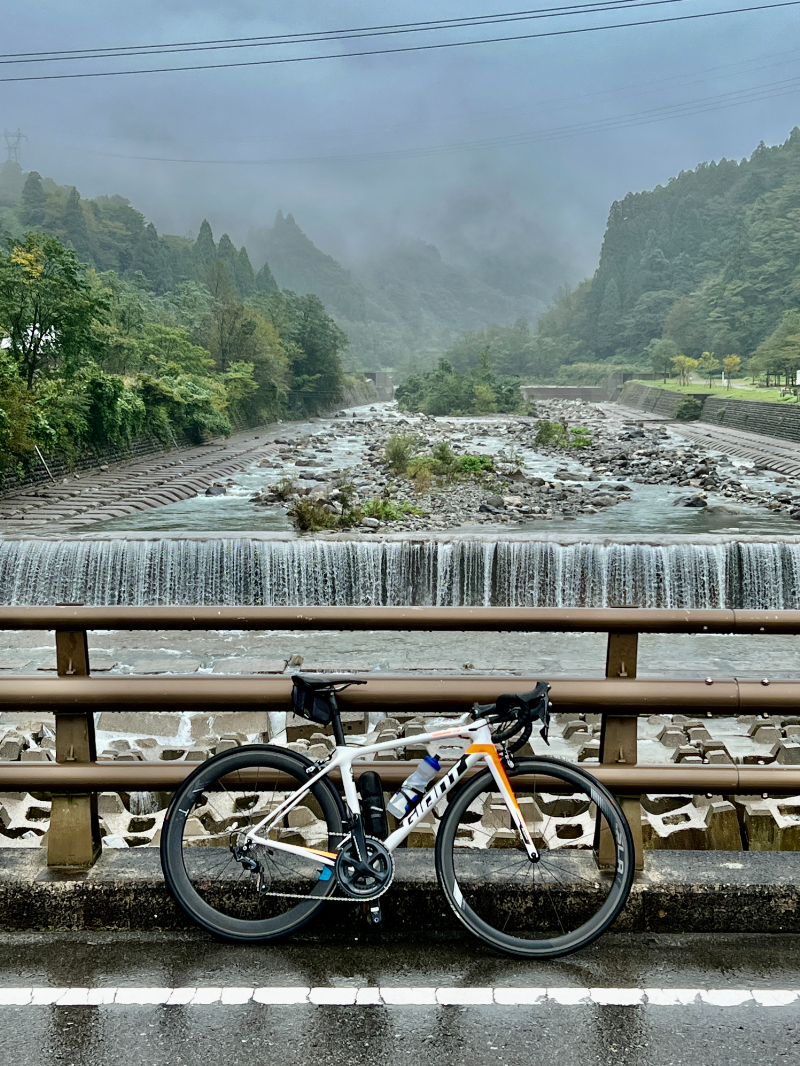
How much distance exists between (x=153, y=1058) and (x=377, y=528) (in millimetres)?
19438

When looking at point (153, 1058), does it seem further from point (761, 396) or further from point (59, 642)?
point (761, 396)

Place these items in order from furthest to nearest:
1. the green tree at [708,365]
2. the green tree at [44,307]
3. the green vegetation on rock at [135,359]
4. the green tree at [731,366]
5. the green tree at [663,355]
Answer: the green tree at [663,355], the green tree at [708,365], the green tree at [731,366], the green tree at [44,307], the green vegetation on rock at [135,359]

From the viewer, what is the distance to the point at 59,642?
3.04 m

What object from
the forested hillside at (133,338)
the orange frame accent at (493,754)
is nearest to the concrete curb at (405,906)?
the orange frame accent at (493,754)

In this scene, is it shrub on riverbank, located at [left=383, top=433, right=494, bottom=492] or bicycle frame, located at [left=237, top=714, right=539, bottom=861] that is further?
shrub on riverbank, located at [left=383, top=433, right=494, bottom=492]

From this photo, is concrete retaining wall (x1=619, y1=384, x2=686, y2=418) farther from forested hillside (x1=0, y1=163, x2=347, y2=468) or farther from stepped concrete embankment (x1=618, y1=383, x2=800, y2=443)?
forested hillside (x1=0, y1=163, x2=347, y2=468)

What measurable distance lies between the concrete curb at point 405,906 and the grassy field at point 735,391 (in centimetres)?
4982

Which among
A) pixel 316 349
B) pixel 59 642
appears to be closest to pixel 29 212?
pixel 316 349

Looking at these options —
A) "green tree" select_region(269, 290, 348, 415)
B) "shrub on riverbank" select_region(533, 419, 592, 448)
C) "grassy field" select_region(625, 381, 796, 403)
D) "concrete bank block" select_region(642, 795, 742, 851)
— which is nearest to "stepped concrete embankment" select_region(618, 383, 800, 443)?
"grassy field" select_region(625, 381, 796, 403)

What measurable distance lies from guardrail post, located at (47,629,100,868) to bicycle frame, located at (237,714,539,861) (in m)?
0.61

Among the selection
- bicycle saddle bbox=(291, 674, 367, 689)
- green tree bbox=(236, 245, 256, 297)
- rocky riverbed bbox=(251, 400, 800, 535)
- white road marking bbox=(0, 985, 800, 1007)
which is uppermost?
green tree bbox=(236, 245, 256, 297)

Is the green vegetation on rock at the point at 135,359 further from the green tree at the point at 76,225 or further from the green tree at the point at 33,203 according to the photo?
the green tree at the point at 33,203

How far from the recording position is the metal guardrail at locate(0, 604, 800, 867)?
2949mm

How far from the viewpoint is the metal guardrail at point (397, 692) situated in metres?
2.95
